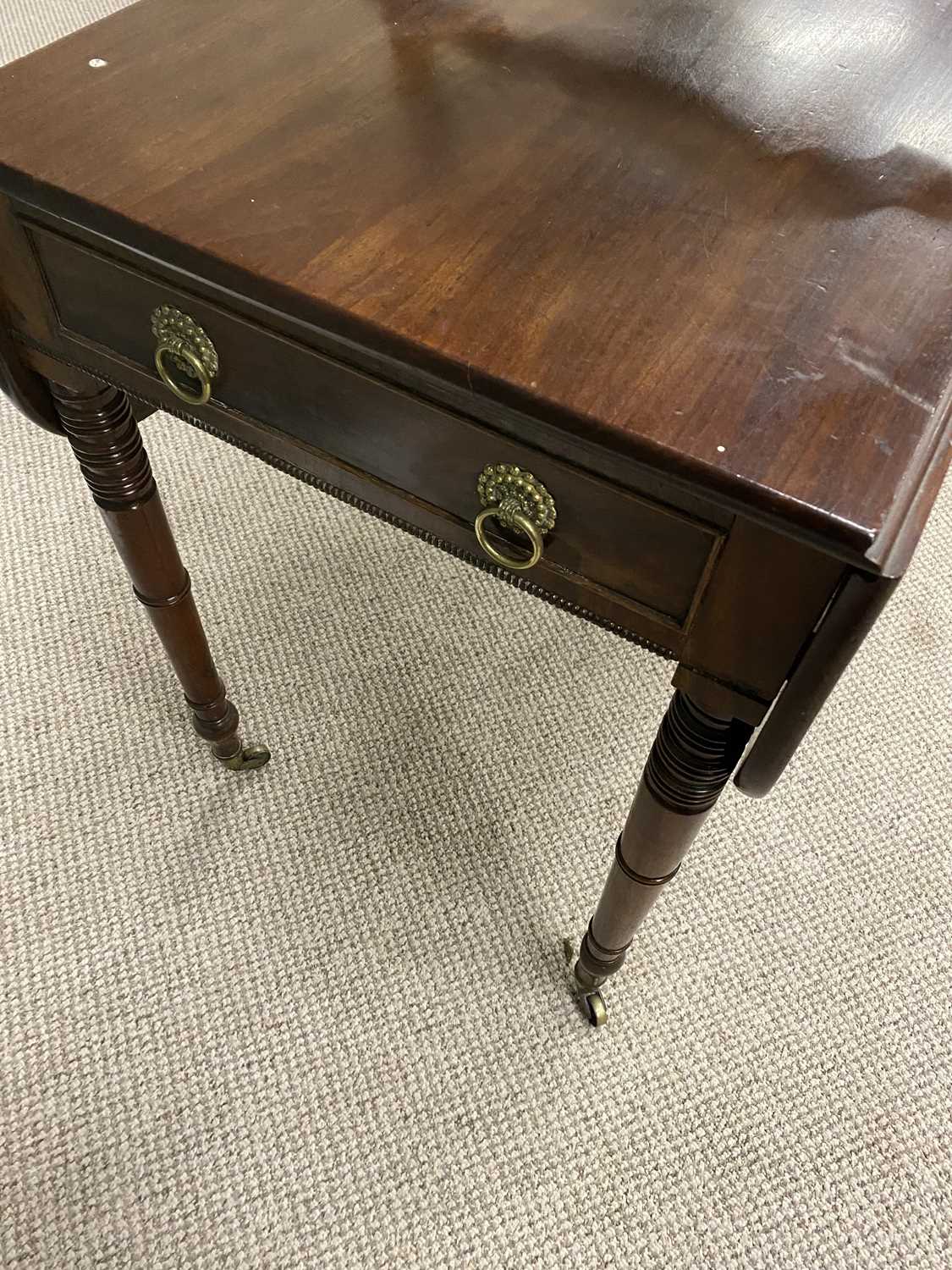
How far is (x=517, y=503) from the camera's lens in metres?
0.51

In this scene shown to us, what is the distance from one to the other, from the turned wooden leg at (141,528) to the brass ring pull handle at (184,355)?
0.10 m

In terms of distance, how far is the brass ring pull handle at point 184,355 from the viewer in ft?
1.86

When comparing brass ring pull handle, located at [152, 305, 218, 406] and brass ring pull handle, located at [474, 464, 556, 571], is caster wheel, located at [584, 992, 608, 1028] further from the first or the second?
brass ring pull handle, located at [152, 305, 218, 406]

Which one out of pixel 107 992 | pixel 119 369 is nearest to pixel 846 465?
pixel 119 369

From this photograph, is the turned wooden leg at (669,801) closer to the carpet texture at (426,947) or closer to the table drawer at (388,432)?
the table drawer at (388,432)

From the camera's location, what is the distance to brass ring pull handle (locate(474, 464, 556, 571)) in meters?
0.50

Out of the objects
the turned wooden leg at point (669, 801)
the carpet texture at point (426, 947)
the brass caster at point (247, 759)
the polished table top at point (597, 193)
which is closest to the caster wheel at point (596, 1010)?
the carpet texture at point (426, 947)

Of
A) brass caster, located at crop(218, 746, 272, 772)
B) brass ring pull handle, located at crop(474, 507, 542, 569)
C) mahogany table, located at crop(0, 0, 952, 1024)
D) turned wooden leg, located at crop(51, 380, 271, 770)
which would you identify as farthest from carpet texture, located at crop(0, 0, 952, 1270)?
brass ring pull handle, located at crop(474, 507, 542, 569)

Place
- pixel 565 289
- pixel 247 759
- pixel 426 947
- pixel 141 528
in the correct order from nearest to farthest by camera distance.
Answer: pixel 565 289
pixel 141 528
pixel 426 947
pixel 247 759

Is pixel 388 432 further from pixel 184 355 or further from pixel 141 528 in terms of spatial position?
pixel 141 528

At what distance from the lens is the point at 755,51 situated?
666 millimetres

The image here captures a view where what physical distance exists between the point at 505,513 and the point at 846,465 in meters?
0.18

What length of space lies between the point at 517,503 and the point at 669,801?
21 cm

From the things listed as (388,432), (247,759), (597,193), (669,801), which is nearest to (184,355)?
(388,432)
